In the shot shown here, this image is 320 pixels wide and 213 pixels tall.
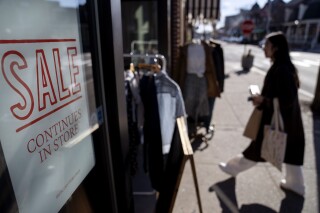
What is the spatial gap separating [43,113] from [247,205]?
259 centimetres

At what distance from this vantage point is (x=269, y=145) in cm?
284

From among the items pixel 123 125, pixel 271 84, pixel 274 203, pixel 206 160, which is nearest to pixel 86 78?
pixel 123 125

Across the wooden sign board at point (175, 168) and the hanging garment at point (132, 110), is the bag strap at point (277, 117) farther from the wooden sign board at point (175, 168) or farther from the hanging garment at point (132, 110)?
the hanging garment at point (132, 110)

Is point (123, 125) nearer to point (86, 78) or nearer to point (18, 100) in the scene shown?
point (86, 78)

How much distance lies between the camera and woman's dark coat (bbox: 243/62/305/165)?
2633mm

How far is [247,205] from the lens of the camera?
287 cm

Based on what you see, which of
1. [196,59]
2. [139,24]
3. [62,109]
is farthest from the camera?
[139,24]

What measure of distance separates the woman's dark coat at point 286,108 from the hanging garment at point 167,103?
42.3 inches

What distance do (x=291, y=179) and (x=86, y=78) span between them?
2768 mm

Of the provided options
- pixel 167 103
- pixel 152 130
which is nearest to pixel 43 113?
pixel 152 130

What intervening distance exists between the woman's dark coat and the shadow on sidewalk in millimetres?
439

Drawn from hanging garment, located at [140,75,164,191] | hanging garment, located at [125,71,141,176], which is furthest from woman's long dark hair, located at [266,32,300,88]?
hanging garment, located at [125,71,141,176]

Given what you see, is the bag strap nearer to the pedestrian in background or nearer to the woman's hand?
the pedestrian in background

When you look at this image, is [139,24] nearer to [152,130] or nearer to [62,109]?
[152,130]
